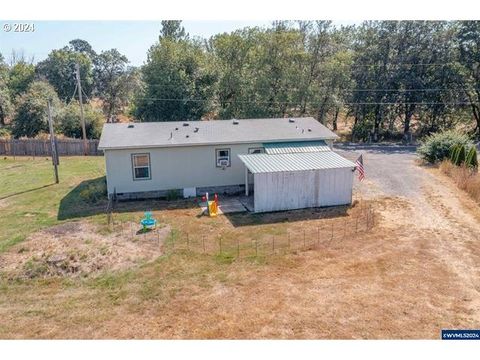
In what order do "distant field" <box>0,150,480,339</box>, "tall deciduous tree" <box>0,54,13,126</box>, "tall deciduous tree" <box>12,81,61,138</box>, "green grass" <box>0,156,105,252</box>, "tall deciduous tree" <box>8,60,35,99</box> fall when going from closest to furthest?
"distant field" <box>0,150,480,339</box>, "green grass" <box>0,156,105,252</box>, "tall deciduous tree" <box>12,81,61,138</box>, "tall deciduous tree" <box>0,54,13,126</box>, "tall deciduous tree" <box>8,60,35,99</box>

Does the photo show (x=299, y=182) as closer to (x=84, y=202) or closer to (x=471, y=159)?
(x=84, y=202)

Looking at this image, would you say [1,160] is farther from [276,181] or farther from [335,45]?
[335,45]

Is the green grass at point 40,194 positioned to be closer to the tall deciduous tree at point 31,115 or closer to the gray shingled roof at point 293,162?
the tall deciduous tree at point 31,115

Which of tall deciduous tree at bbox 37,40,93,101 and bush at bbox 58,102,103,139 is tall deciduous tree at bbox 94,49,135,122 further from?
bush at bbox 58,102,103,139

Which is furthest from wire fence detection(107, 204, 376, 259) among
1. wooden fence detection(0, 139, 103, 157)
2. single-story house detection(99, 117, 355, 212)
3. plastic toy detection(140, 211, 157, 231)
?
wooden fence detection(0, 139, 103, 157)

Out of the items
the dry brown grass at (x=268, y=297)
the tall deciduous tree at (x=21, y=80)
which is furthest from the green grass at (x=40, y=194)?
the tall deciduous tree at (x=21, y=80)

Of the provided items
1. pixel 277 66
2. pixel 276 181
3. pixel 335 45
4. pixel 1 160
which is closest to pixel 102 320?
pixel 276 181

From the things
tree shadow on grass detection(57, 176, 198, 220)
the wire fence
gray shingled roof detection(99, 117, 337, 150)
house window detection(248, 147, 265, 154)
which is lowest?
the wire fence

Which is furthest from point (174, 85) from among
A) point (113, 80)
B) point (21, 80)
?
point (21, 80)
